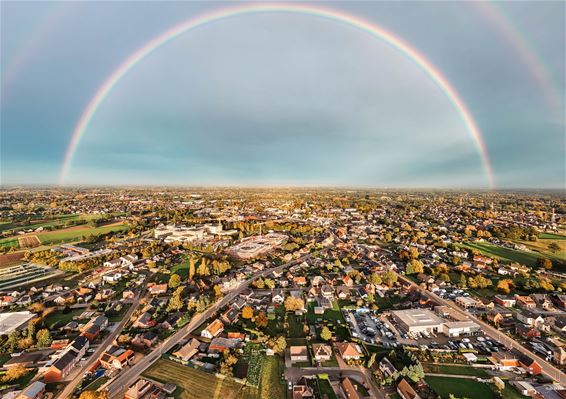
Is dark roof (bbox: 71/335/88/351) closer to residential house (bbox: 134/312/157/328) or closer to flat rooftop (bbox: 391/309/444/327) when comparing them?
residential house (bbox: 134/312/157/328)

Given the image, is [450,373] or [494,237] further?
[494,237]

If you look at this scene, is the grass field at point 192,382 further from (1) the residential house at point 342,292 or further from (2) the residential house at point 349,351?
(1) the residential house at point 342,292

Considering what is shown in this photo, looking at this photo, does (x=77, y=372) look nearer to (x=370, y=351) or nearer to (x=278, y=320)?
(x=278, y=320)

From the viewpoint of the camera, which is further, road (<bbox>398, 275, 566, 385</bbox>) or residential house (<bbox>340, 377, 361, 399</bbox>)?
road (<bbox>398, 275, 566, 385</bbox>)

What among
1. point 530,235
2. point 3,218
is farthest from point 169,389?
point 3,218

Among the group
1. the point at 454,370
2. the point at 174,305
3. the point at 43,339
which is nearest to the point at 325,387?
the point at 454,370

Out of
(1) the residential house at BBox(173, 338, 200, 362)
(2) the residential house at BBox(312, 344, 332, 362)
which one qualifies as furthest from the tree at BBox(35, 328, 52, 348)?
(2) the residential house at BBox(312, 344, 332, 362)
